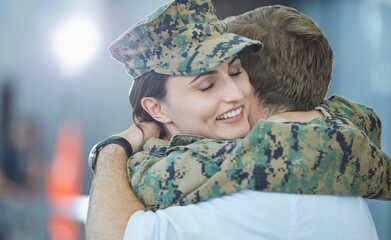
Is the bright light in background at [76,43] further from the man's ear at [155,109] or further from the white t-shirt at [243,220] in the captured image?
the white t-shirt at [243,220]

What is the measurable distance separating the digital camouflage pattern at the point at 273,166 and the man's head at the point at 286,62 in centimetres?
30

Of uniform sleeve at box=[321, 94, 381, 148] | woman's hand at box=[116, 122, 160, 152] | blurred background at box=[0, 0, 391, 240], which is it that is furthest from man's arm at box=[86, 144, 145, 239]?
blurred background at box=[0, 0, 391, 240]

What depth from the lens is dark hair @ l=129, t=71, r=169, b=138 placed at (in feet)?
4.40

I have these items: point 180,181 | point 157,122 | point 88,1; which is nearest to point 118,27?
point 88,1

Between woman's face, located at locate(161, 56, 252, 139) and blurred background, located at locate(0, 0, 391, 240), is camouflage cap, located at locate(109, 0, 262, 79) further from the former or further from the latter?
blurred background, located at locate(0, 0, 391, 240)

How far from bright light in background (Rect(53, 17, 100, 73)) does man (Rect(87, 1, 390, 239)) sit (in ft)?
17.8

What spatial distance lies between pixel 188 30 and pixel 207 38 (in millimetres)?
59

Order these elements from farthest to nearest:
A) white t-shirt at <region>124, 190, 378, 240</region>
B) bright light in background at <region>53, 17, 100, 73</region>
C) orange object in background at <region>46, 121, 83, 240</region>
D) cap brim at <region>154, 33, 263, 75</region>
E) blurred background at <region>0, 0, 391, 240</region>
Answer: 1. bright light in background at <region>53, 17, 100, 73</region>
2. orange object in background at <region>46, 121, 83, 240</region>
3. blurred background at <region>0, 0, 391, 240</region>
4. cap brim at <region>154, 33, 263, 75</region>
5. white t-shirt at <region>124, 190, 378, 240</region>

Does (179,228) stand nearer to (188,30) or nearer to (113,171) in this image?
(113,171)

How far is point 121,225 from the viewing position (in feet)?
3.56

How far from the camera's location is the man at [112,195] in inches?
43.3

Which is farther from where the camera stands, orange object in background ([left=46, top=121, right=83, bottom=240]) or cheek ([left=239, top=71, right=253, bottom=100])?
orange object in background ([left=46, top=121, right=83, bottom=240])

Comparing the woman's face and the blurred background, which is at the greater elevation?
the woman's face

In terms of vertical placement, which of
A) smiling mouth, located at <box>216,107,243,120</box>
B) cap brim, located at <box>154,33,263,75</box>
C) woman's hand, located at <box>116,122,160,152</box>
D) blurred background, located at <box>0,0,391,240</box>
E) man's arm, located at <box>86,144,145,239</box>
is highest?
cap brim, located at <box>154,33,263,75</box>
